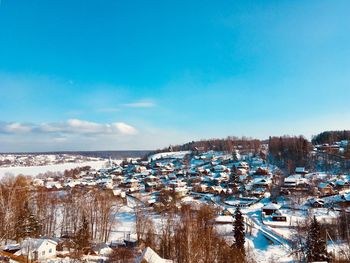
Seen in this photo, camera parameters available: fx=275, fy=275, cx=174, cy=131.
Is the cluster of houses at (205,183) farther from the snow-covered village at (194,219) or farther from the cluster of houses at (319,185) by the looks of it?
the cluster of houses at (319,185)

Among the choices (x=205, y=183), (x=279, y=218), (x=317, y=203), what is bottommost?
(x=279, y=218)

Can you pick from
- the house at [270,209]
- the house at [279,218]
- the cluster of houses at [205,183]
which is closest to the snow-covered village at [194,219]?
the house at [279,218]

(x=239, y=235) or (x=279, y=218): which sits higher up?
(x=239, y=235)

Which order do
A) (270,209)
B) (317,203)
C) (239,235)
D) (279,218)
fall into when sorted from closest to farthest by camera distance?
(239,235) → (279,218) → (270,209) → (317,203)

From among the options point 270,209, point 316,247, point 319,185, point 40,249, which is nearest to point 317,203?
point 270,209

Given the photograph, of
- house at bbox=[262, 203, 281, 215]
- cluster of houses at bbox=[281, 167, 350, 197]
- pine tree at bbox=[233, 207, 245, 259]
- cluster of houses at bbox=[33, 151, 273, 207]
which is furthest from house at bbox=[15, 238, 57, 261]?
cluster of houses at bbox=[281, 167, 350, 197]

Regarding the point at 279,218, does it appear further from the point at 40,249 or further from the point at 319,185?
the point at 40,249

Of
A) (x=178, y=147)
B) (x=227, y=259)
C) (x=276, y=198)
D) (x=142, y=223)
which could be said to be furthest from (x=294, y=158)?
(x=178, y=147)

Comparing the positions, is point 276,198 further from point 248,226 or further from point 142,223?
point 142,223
